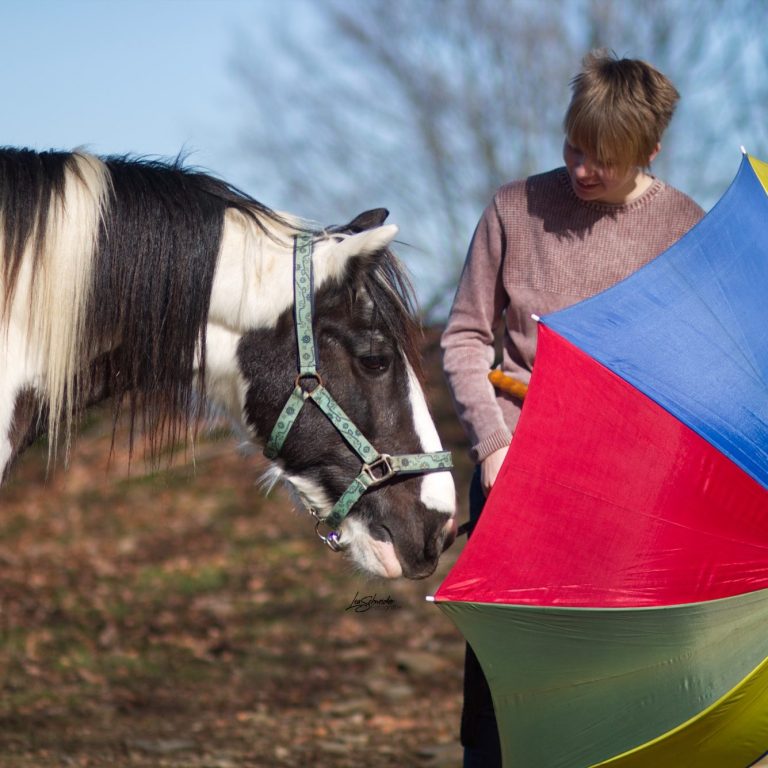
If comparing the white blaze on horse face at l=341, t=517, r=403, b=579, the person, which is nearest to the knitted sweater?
the person

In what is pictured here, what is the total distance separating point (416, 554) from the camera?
2.74m

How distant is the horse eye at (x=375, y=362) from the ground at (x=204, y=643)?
51cm

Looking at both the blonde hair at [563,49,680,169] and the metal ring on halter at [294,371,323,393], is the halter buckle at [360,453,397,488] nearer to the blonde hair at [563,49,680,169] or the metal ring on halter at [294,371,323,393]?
the metal ring on halter at [294,371,323,393]

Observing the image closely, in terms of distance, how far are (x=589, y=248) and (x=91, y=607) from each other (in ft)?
21.0

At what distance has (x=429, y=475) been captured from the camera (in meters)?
2.74

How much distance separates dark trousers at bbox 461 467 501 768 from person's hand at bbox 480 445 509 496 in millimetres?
136

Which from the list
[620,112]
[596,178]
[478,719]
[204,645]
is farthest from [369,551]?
[204,645]

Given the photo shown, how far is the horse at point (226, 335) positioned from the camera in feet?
8.41

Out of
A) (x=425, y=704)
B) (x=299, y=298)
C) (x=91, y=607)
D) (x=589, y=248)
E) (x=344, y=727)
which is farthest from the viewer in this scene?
(x=91, y=607)

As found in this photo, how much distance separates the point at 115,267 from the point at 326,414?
0.63 metres

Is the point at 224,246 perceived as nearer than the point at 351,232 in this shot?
Yes

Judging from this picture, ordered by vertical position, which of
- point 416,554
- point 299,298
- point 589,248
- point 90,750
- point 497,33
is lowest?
point 90,750

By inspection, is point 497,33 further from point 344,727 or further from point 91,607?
point 344,727

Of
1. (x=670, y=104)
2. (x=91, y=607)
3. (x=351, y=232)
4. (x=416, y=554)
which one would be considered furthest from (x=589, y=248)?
(x=91, y=607)
